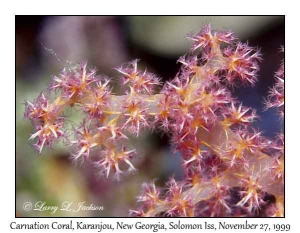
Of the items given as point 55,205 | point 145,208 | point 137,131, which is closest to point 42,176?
point 55,205

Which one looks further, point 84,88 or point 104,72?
point 104,72

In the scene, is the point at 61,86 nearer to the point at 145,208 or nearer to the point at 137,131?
the point at 137,131

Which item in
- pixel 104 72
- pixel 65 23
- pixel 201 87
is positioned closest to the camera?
pixel 201 87

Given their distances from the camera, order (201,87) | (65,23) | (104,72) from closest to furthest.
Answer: (201,87) → (104,72) → (65,23)

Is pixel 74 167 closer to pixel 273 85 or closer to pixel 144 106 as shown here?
pixel 144 106
